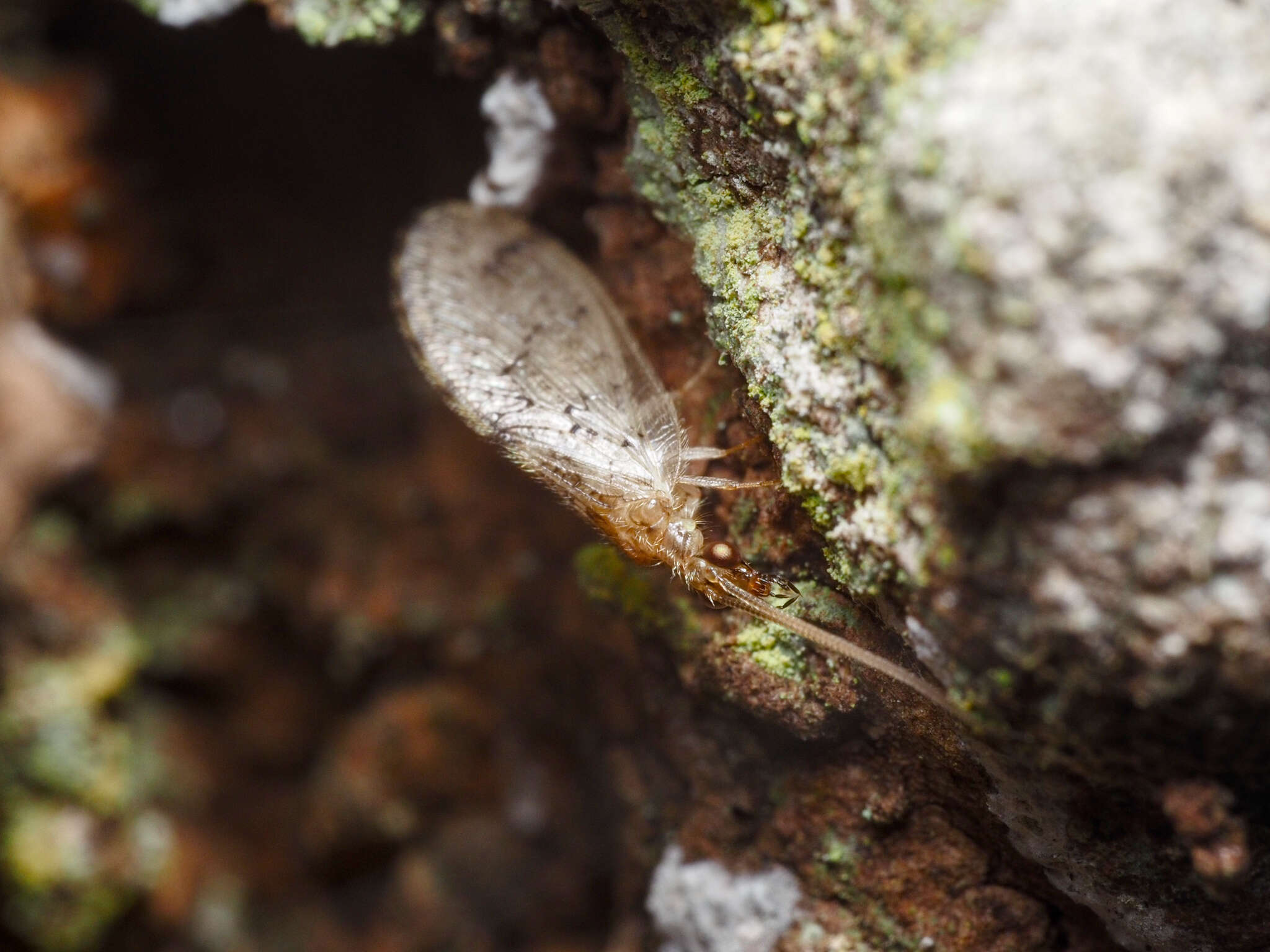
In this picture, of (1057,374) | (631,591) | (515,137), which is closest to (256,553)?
(631,591)

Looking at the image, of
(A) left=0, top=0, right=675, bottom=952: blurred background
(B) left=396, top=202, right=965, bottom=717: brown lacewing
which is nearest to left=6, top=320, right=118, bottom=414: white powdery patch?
(A) left=0, top=0, right=675, bottom=952: blurred background

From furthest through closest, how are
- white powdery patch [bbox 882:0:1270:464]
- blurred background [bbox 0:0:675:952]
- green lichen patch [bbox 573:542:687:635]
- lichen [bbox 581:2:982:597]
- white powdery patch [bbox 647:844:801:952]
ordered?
1. blurred background [bbox 0:0:675:952]
2. green lichen patch [bbox 573:542:687:635]
3. white powdery patch [bbox 647:844:801:952]
4. lichen [bbox 581:2:982:597]
5. white powdery patch [bbox 882:0:1270:464]

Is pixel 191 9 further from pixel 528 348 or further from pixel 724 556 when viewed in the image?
pixel 724 556

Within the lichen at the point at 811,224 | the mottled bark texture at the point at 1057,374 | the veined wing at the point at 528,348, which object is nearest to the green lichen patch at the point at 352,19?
the veined wing at the point at 528,348

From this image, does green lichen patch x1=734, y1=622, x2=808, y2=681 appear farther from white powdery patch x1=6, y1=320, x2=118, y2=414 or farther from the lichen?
white powdery patch x1=6, y1=320, x2=118, y2=414

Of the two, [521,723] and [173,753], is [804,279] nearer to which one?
[521,723]

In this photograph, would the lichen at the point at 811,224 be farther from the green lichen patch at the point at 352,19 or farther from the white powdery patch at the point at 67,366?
the white powdery patch at the point at 67,366

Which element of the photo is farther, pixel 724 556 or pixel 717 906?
pixel 717 906
